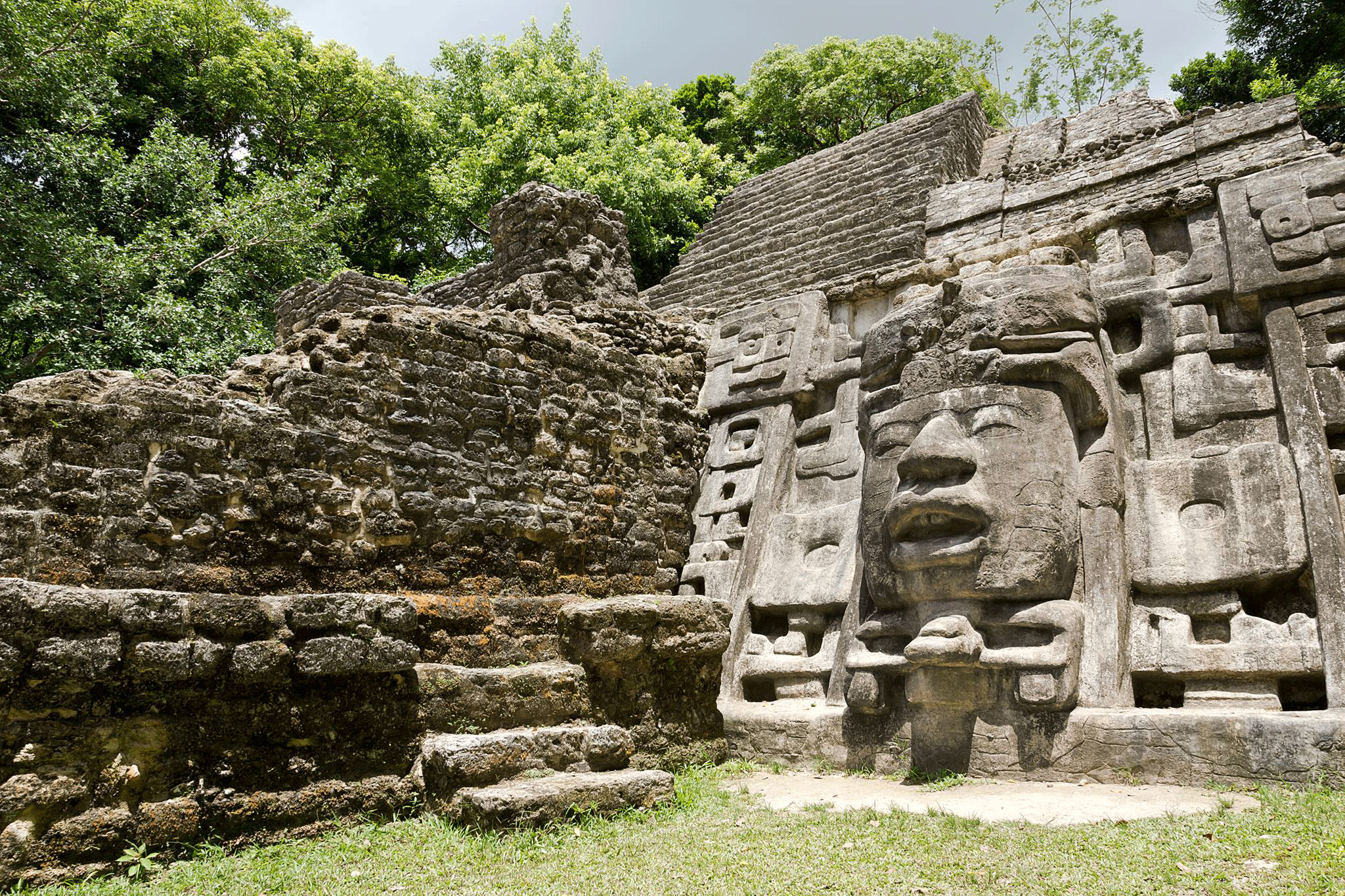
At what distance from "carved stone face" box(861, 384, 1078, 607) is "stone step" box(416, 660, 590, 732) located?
1.74m

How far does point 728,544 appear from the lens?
6.32m

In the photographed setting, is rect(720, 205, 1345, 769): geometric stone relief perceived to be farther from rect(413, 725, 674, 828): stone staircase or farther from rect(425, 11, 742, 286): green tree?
rect(425, 11, 742, 286): green tree

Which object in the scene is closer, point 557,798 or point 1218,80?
point 557,798

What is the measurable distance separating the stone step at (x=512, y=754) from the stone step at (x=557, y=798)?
7 cm

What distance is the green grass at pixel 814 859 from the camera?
9.19ft

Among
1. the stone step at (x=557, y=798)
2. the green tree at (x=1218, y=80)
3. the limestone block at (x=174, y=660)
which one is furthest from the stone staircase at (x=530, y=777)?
the green tree at (x=1218, y=80)

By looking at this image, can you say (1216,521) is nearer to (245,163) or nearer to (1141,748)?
(1141,748)

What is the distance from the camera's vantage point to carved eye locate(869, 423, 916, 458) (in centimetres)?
486

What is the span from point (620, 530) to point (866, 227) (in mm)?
3997

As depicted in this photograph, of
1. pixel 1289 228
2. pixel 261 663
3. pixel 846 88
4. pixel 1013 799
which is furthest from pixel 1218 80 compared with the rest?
pixel 261 663

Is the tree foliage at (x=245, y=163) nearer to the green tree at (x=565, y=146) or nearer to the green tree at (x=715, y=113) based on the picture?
the green tree at (x=565, y=146)

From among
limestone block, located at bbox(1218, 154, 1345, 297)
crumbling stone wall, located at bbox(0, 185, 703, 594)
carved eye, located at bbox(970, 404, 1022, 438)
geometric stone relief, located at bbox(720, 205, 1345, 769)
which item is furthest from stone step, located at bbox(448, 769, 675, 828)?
limestone block, located at bbox(1218, 154, 1345, 297)

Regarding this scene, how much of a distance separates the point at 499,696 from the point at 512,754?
19.8 inches

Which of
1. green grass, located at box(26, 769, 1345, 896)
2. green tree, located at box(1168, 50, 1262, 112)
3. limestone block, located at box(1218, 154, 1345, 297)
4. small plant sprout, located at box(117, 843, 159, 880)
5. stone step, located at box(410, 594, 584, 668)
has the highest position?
green tree, located at box(1168, 50, 1262, 112)
